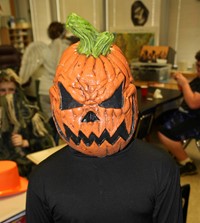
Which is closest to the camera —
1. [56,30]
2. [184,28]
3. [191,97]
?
[191,97]

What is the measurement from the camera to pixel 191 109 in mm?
2254

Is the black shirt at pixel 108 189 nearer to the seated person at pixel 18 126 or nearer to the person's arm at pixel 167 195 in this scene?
the person's arm at pixel 167 195

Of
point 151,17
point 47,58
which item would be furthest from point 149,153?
point 151,17

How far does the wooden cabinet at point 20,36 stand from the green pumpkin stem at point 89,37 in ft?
13.5

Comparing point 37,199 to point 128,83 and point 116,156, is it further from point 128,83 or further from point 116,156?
point 128,83

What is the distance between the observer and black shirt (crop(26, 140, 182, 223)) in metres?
0.65

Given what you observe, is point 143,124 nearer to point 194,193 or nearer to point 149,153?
point 194,193

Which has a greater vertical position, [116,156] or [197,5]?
[197,5]

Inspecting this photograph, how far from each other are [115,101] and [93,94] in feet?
0.19

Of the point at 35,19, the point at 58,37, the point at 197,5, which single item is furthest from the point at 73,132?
the point at 35,19

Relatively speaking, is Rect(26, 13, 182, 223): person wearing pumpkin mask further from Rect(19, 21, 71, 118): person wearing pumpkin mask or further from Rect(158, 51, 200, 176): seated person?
Rect(19, 21, 71, 118): person wearing pumpkin mask

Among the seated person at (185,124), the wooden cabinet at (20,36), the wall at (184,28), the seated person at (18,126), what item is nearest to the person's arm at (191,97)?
the seated person at (185,124)

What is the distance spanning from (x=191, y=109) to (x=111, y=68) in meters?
1.79

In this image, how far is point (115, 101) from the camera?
0.64 m
